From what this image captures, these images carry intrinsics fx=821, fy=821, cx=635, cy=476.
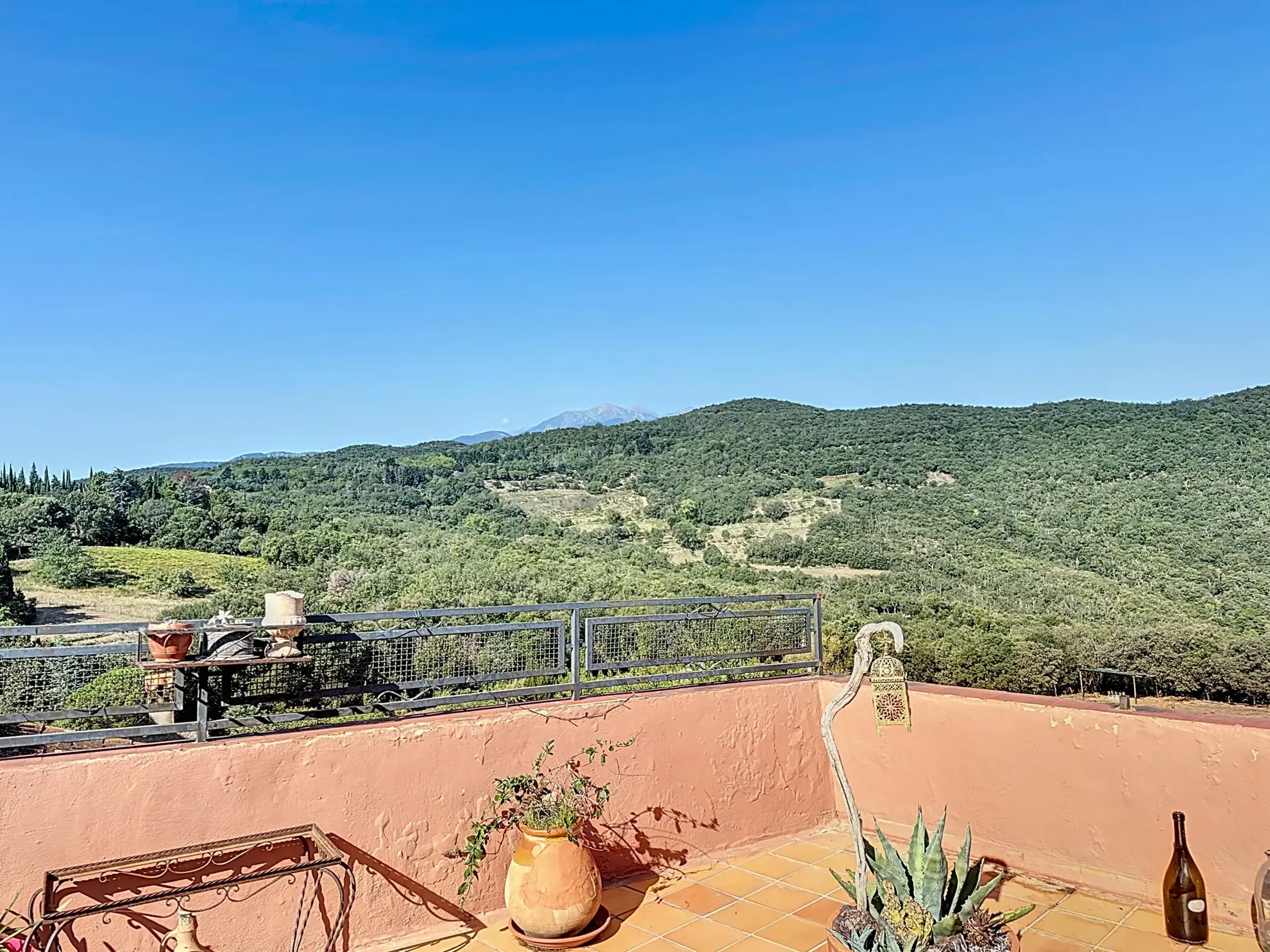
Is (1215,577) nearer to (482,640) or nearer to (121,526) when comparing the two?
(482,640)

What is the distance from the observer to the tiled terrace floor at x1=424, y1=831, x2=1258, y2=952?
3.02 metres

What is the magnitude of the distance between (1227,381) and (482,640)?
72.2ft

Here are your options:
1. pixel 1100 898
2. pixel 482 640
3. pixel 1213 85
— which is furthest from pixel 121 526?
pixel 1213 85

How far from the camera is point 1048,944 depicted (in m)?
2.98

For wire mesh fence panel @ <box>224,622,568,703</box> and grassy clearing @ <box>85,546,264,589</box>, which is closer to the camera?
wire mesh fence panel @ <box>224,622,568,703</box>

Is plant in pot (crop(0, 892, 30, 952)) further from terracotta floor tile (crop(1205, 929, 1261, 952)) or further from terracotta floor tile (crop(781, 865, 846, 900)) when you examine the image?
terracotta floor tile (crop(1205, 929, 1261, 952))

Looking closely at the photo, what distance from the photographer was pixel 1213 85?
29.8ft

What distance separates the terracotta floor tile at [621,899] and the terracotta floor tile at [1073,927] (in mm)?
1538

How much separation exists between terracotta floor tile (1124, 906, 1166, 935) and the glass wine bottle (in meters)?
0.04

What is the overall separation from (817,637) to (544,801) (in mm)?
1942

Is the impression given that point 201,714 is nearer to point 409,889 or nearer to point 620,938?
point 409,889

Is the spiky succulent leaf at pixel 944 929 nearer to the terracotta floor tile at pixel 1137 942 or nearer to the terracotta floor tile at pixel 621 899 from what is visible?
the terracotta floor tile at pixel 1137 942

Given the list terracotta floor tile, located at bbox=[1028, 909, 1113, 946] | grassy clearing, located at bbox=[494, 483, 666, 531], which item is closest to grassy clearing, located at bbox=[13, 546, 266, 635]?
grassy clearing, located at bbox=[494, 483, 666, 531]

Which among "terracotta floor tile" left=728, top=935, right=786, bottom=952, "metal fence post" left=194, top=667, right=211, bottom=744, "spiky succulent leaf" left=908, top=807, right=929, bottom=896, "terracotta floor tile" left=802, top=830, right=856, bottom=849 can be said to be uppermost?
"metal fence post" left=194, top=667, right=211, bottom=744
